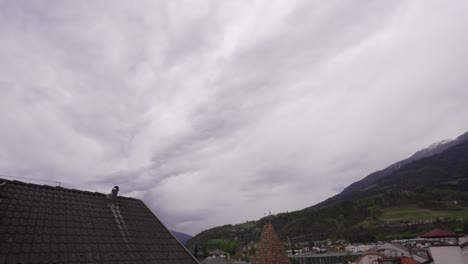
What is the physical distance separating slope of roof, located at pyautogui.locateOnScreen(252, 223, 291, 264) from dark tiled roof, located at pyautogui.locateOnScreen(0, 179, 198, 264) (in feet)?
22.1

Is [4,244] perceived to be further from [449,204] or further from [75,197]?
[449,204]

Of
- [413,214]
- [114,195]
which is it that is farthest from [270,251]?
[413,214]

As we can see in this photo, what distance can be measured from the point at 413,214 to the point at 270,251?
18857 cm

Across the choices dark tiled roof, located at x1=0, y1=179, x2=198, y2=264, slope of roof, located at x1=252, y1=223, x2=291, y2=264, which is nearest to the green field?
slope of roof, located at x1=252, y1=223, x2=291, y2=264

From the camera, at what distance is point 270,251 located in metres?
17.2

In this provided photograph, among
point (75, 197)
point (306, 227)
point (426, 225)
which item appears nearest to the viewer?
point (75, 197)

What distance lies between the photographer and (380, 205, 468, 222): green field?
150 meters

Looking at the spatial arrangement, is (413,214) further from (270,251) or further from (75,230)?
(75,230)

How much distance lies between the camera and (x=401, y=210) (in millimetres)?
182000

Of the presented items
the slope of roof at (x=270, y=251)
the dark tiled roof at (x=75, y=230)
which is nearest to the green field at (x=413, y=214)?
the slope of roof at (x=270, y=251)

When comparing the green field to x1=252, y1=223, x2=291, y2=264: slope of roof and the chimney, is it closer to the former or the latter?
x1=252, y1=223, x2=291, y2=264: slope of roof

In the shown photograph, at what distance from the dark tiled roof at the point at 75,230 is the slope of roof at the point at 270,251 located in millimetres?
6729

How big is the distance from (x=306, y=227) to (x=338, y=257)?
400 ft

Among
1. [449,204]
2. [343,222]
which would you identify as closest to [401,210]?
[449,204]
